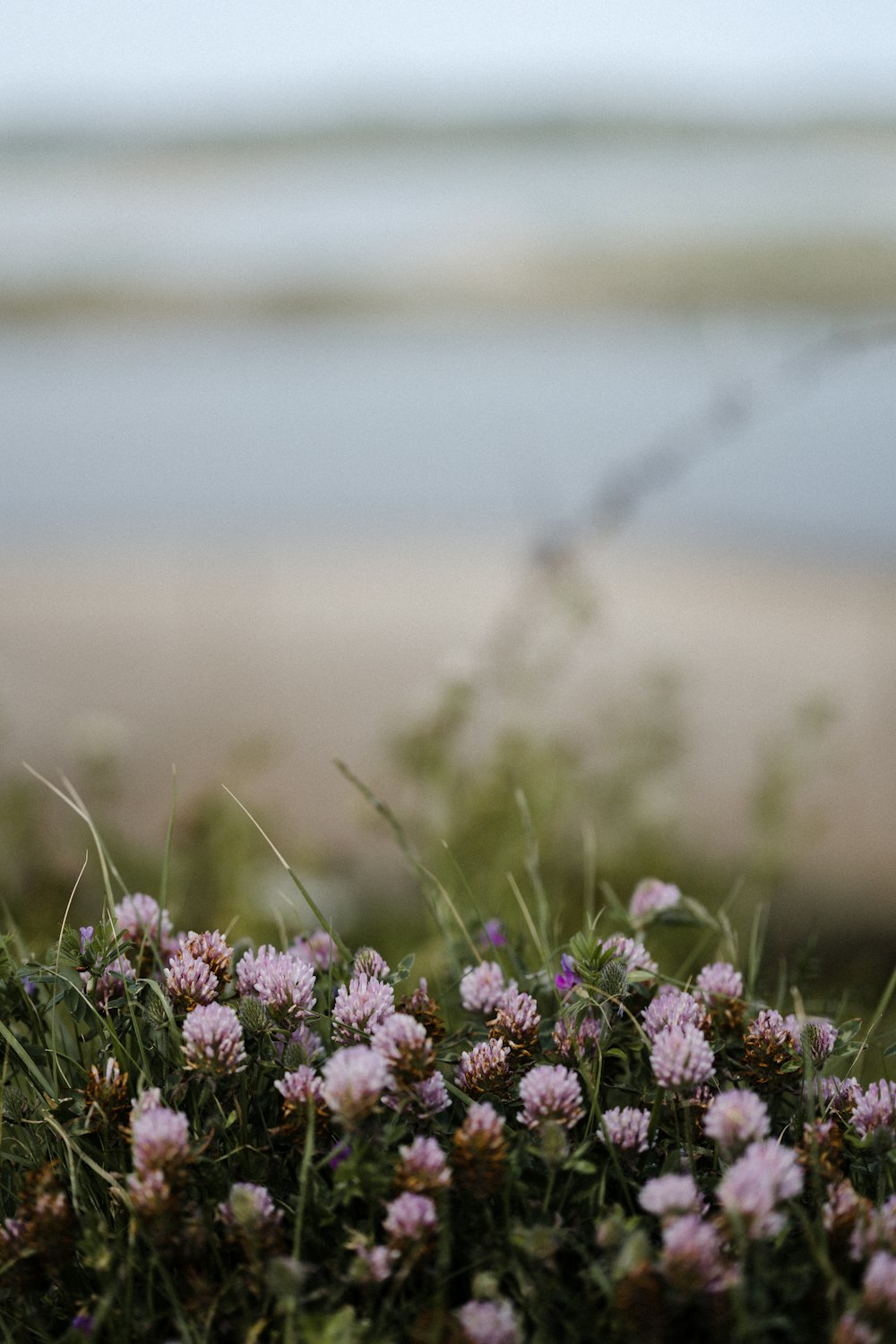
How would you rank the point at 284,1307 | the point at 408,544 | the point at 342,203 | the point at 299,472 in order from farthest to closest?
1. the point at 342,203
2. the point at 299,472
3. the point at 408,544
4. the point at 284,1307

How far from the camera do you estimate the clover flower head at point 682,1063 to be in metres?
0.92

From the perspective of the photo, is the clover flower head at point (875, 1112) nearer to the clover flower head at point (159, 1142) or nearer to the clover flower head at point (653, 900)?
the clover flower head at point (653, 900)

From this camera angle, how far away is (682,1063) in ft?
3.01

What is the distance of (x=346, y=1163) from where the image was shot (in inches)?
33.3

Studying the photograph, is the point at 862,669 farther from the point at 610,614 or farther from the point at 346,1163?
the point at 346,1163

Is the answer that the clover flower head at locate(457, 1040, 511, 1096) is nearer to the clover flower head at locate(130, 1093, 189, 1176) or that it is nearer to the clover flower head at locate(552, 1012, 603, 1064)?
the clover flower head at locate(552, 1012, 603, 1064)

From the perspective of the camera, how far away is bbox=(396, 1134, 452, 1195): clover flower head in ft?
2.82

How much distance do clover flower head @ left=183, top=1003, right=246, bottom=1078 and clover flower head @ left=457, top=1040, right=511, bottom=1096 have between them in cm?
18

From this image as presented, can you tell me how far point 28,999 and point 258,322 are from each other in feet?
43.9

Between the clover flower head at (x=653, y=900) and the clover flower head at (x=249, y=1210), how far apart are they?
0.45m

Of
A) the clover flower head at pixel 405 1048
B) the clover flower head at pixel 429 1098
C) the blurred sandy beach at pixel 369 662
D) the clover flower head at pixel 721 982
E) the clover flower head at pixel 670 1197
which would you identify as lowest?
the blurred sandy beach at pixel 369 662

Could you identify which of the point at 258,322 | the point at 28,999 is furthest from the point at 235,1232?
the point at 258,322

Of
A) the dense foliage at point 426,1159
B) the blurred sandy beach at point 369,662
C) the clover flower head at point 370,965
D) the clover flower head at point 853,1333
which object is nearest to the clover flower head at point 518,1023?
the dense foliage at point 426,1159

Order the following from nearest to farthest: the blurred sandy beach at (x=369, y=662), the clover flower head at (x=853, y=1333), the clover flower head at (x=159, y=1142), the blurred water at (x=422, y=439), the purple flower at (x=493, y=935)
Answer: the clover flower head at (x=853, y=1333), the clover flower head at (x=159, y=1142), the purple flower at (x=493, y=935), the blurred sandy beach at (x=369, y=662), the blurred water at (x=422, y=439)
